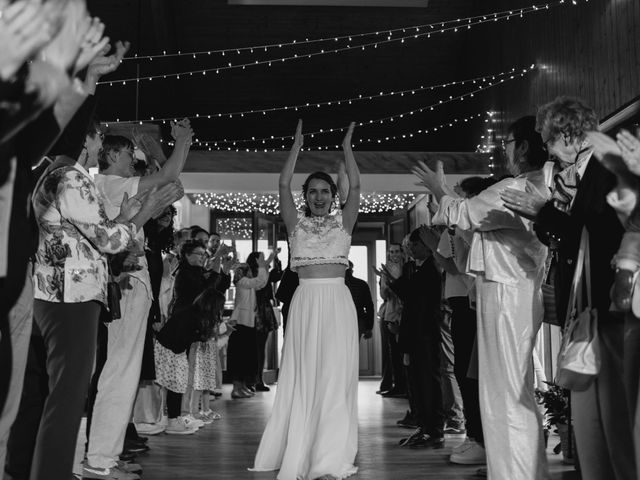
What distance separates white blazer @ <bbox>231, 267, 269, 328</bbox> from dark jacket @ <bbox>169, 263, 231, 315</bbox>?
3.44m

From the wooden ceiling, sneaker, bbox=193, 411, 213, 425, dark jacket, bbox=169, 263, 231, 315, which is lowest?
sneaker, bbox=193, 411, 213, 425

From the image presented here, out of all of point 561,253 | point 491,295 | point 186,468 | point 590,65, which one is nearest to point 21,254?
point 561,253

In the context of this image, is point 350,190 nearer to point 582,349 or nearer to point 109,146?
point 109,146

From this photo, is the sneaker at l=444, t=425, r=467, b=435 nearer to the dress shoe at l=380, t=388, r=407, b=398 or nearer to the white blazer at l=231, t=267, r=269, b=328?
the dress shoe at l=380, t=388, r=407, b=398

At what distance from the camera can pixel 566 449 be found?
4.34 meters

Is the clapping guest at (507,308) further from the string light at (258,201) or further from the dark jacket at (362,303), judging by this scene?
the string light at (258,201)

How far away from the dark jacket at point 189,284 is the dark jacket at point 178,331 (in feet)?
0.24

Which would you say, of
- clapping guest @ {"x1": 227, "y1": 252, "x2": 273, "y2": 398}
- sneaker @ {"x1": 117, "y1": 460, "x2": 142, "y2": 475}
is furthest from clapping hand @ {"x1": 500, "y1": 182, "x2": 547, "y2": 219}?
clapping guest @ {"x1": 227, "y1": 252, "x2": 273, "y2": 398}

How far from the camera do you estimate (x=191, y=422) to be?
228 inches

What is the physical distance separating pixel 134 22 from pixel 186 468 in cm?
A: 768

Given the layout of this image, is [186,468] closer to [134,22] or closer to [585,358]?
[585,358]

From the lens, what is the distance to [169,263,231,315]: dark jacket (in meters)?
5.52

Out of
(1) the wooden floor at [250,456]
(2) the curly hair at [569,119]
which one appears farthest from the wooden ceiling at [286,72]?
(2) the curly hair at [569,119]

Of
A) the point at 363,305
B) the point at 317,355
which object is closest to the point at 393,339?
the point at 363,305
